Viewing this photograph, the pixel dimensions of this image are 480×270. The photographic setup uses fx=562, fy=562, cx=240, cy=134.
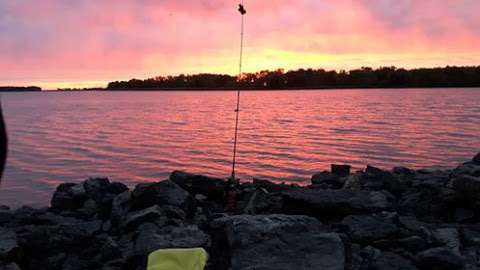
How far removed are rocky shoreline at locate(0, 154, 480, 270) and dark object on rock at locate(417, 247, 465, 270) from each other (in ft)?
0.04

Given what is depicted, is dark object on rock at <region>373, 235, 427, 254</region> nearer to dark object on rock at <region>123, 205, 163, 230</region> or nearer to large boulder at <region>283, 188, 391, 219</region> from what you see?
large boulder at <region>283, 188, 391, 219</region>

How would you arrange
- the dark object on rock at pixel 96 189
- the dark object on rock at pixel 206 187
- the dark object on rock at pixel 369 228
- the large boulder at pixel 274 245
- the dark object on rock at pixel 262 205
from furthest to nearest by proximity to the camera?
the dark object on rock at pixel 206 187
the dark object on rock at pixel 96 189
the dark object on rock at pixel 262 205
the dark object on rock at pixel 369 228
the large boulder at pixel 274 245

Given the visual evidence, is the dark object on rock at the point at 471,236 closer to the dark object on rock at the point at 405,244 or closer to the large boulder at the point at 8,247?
the dark object on rock at the point at 405,244

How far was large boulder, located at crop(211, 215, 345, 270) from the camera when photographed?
537 cm

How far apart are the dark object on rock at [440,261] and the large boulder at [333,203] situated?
87.8 inches

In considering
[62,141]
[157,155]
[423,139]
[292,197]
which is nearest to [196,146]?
[157,155]

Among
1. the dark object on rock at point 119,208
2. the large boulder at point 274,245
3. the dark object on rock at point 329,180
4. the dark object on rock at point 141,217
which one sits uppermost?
the large boulder at point 274,245

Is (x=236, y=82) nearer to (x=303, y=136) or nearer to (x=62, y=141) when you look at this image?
(x=303, y=136)

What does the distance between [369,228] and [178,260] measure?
3.93 meters

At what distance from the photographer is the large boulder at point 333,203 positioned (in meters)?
8.50

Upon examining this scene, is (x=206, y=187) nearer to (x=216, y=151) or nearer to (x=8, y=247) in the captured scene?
(x=8, y=247)

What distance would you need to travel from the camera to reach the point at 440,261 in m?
6.02

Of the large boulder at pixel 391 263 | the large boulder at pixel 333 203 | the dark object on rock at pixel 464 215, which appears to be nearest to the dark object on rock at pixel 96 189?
the large boulder at pixel 333 203

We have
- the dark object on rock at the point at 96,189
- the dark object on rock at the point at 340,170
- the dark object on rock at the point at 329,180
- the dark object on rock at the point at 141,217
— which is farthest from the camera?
the dark object on rock at the point at 340,170
